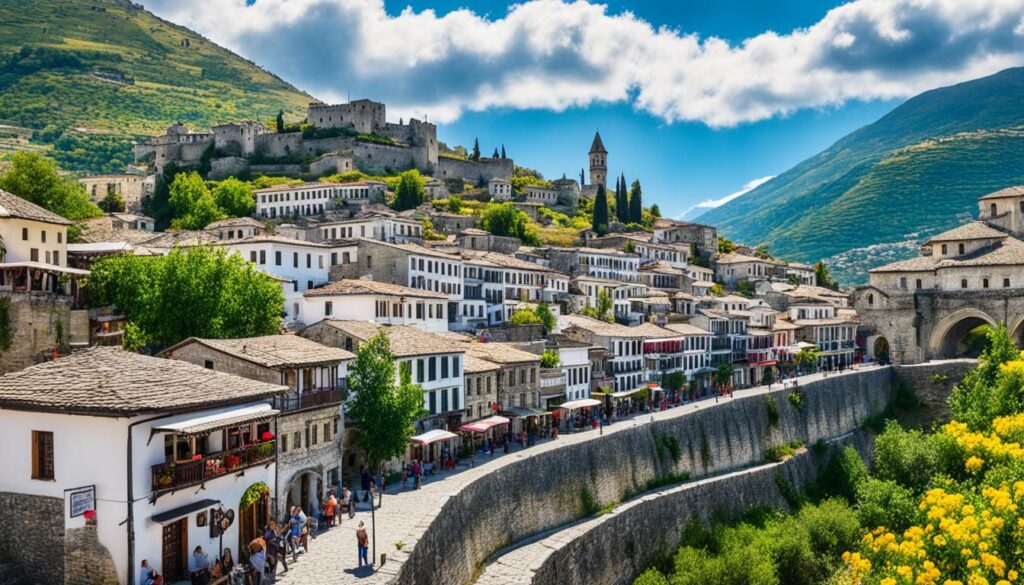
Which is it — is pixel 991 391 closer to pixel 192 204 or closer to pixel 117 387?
pixel 117 387

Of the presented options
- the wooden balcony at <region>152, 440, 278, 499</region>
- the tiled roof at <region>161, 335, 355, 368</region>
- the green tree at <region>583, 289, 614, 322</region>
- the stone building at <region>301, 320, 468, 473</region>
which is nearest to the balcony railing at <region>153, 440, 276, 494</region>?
the wooden balcony at <region>152, 440, 278, 499</region>

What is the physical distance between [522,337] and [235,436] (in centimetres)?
3182

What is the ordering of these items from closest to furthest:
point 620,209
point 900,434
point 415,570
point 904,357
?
point 415,570 < point 900,434 < point 904,357 < point 620,209

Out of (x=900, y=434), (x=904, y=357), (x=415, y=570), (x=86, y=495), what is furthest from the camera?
(x=904, y=357)

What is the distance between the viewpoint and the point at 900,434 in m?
51.7

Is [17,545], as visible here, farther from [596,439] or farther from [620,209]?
[620,209]

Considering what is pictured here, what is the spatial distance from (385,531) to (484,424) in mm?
14403

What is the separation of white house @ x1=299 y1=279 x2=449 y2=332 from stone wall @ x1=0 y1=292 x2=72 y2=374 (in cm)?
1207

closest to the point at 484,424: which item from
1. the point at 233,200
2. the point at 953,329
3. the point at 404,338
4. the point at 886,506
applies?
the point at 404,338

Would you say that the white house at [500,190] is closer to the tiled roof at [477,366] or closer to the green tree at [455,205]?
the green tree at [455,205]

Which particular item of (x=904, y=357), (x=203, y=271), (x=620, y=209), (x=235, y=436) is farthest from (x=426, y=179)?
(x=235, y=436)

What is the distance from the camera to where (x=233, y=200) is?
90.5 meters

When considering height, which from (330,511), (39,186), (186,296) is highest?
(39,186)

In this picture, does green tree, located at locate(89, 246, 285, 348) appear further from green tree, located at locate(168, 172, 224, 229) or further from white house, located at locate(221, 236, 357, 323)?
green tree, located at locate(168, 172, 224, 229)
